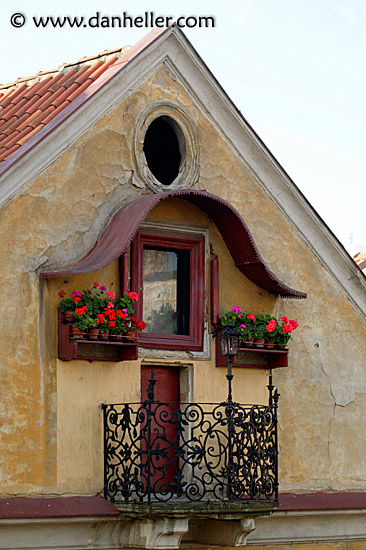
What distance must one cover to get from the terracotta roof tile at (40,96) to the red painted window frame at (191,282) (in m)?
1.77

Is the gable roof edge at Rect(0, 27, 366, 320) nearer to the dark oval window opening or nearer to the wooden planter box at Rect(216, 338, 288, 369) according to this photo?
the dark oval window opening

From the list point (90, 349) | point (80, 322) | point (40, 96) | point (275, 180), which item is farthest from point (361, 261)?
point (80, 322)

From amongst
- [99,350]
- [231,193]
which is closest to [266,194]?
[231,193]

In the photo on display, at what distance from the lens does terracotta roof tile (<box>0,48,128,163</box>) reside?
563 inches

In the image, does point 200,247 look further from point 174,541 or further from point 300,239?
point 174,541

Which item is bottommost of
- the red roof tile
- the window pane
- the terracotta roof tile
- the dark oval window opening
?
the window pane

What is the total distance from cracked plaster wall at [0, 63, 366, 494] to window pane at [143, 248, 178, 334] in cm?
67

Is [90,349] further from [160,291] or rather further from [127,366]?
[160,291]

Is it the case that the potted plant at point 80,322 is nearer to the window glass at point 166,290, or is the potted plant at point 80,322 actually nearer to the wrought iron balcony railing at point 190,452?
the wrought iron balcony railing at point 190,452

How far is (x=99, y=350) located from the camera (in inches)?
543

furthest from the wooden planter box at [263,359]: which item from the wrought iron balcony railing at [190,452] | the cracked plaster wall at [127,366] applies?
the wrought iron balcony railing at [190,452]

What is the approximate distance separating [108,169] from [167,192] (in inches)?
31.1

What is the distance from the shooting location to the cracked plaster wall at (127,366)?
13195 millimetres

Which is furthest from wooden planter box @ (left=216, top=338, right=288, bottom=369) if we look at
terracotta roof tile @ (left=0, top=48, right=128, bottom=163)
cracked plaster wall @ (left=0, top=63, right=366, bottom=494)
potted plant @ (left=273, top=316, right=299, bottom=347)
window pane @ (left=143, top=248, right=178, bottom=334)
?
terracotta roof tile @ (left=0, top=48, right=128, bottom=163)
